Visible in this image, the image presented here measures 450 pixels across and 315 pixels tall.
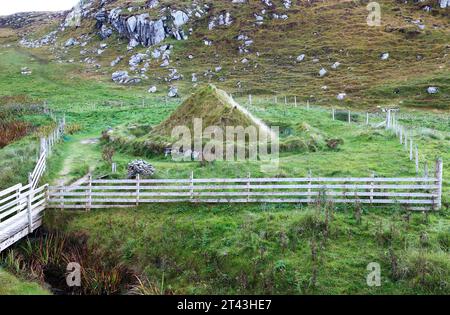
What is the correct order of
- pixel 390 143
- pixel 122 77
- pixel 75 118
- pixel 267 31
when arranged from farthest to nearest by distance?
pixel 267 31
pixel 122 77
pixel 75 118
pixel 390 143

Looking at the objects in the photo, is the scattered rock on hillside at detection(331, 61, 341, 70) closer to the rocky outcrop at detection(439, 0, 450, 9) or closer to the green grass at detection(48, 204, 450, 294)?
the rocky outcrop at detection(439, 0, 450, 9)

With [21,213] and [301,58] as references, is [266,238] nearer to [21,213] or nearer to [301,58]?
[21,213]

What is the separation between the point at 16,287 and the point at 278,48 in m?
67.7

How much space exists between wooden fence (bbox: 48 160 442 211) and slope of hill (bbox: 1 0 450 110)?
37.6 m

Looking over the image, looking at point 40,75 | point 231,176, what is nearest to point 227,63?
point 40,75

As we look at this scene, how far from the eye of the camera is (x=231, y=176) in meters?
19.4

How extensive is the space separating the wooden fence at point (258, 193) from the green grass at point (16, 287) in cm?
479

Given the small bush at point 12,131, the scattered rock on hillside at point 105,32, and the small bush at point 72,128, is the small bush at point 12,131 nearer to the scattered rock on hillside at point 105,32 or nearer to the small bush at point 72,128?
the small bush at point 72,128

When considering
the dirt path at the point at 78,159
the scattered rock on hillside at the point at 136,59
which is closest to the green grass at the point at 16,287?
the dirt path at the point at 78,159

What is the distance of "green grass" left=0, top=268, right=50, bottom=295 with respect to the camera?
1173 centimetres

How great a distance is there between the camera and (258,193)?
1656cm

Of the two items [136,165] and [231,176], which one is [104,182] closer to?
[136,165]

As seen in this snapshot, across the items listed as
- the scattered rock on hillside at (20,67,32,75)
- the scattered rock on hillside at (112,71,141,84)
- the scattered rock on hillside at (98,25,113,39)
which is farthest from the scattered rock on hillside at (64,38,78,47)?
the scattered rock on hillside at (112,71,141,84)

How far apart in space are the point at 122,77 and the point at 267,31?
28242 mm
